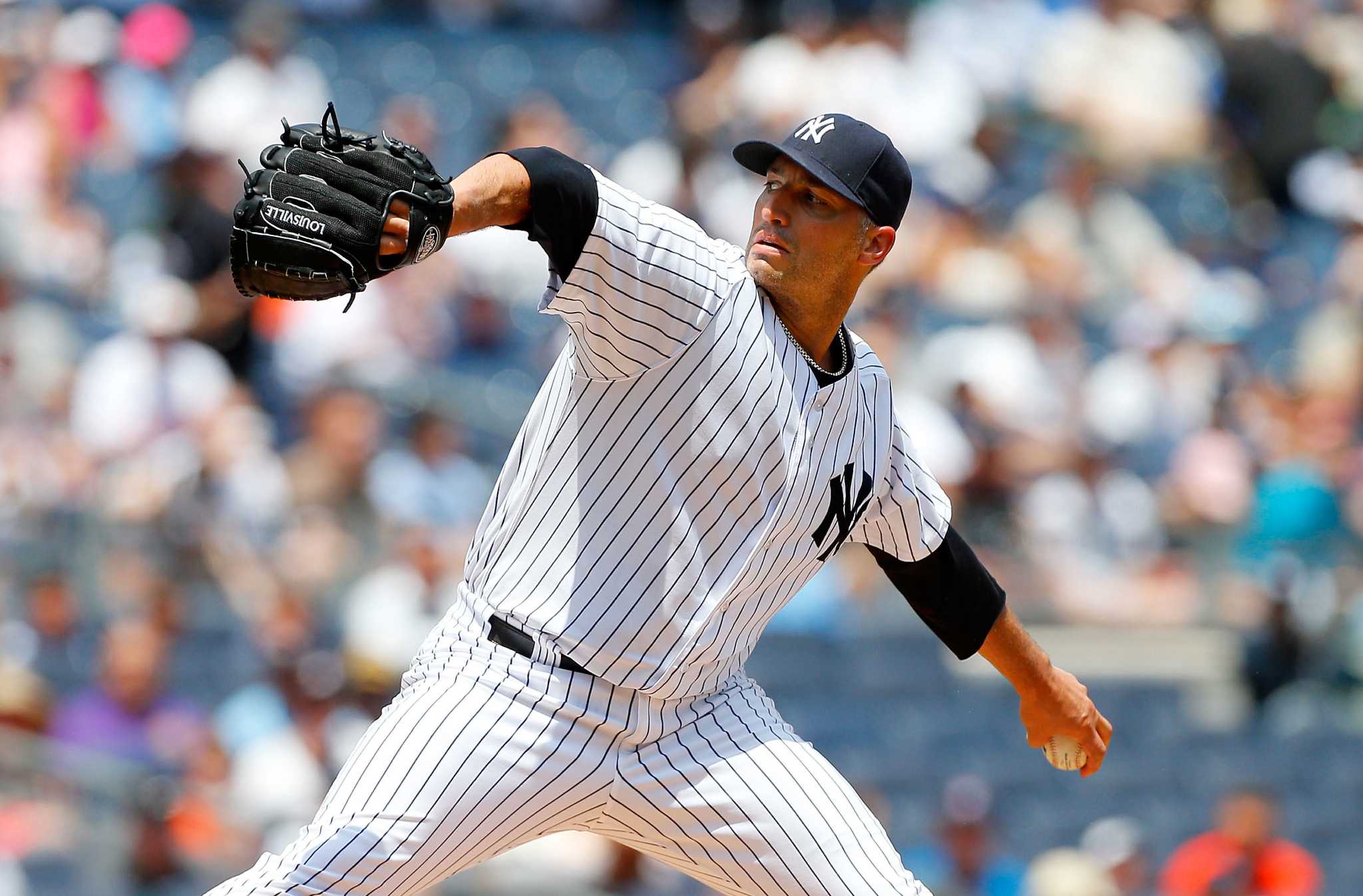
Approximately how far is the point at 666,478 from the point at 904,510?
0.66 m

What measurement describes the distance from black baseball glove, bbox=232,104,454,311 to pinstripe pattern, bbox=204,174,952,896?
0.36 m

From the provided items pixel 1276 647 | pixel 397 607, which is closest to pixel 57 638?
pixel 397 607

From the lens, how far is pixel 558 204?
9.62 ft

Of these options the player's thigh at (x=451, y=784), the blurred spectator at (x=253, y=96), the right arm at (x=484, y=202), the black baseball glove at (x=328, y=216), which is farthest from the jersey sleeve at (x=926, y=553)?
the blurred spectator at (x=253, y=96)

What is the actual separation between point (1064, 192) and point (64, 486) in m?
6.12

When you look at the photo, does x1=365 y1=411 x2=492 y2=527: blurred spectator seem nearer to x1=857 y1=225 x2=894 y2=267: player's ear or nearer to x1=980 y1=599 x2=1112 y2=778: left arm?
x1=980 y1=599 x2=1112 y2=778: left arm

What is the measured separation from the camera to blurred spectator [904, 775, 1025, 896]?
7461mm

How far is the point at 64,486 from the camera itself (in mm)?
7371

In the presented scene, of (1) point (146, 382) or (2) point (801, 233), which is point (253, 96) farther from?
(2) point (801, 233)

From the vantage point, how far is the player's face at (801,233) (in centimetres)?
342

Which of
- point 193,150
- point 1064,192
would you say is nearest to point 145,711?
point 193,150

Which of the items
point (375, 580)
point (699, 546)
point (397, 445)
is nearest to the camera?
point (699, 546)

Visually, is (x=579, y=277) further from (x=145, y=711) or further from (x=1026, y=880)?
(x=1026, y=880)

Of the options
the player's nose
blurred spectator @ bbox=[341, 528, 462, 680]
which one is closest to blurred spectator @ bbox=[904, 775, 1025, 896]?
blurred spectator @ bbox=[341, 528, 462, 680]
